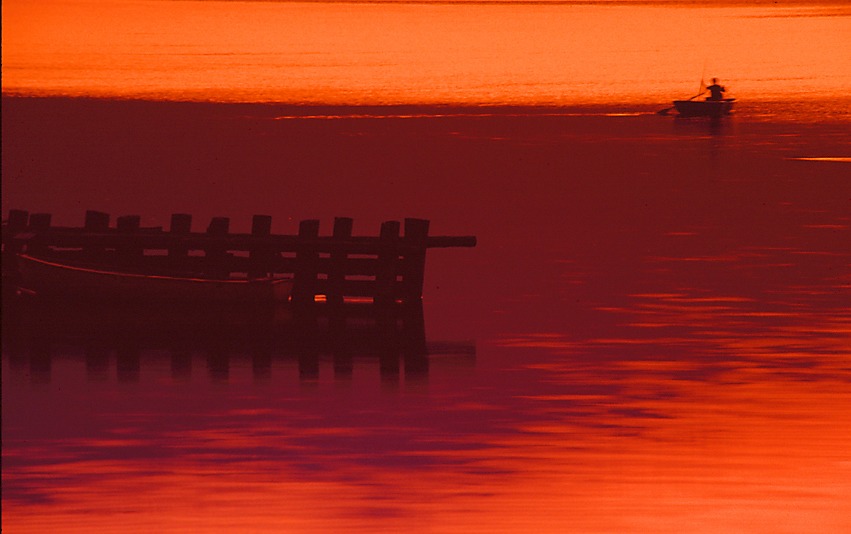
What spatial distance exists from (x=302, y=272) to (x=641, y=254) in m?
17.6

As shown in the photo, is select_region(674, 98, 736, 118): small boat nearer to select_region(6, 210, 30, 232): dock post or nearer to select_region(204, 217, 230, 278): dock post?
select_region(6, 210, 30, 232): dock post

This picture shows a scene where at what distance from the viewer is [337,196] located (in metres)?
78.7

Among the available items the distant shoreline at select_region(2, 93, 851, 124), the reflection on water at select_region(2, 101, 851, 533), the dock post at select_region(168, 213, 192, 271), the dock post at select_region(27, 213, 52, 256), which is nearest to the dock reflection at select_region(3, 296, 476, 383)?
the reflection on water at select_region(2, 101, 851, 533)

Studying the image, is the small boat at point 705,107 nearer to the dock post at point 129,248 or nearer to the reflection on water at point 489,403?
the reflection on water at point 489,403

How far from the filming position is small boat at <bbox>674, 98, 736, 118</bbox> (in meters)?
142

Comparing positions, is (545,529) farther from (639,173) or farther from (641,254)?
(639,173)

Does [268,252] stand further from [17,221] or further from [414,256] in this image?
[17,221]

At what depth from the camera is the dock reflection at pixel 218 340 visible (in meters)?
27.7

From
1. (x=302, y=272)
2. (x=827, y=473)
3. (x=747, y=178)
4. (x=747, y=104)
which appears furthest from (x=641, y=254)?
(x=747, y=104)

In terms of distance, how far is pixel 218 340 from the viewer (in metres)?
30.0

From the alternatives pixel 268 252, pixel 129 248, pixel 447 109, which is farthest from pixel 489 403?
pixel 447 109

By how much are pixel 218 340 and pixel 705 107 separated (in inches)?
4606

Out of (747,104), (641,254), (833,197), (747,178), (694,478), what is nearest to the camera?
(694,478)

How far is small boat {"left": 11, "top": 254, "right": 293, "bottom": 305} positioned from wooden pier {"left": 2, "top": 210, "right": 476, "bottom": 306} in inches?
10.9
